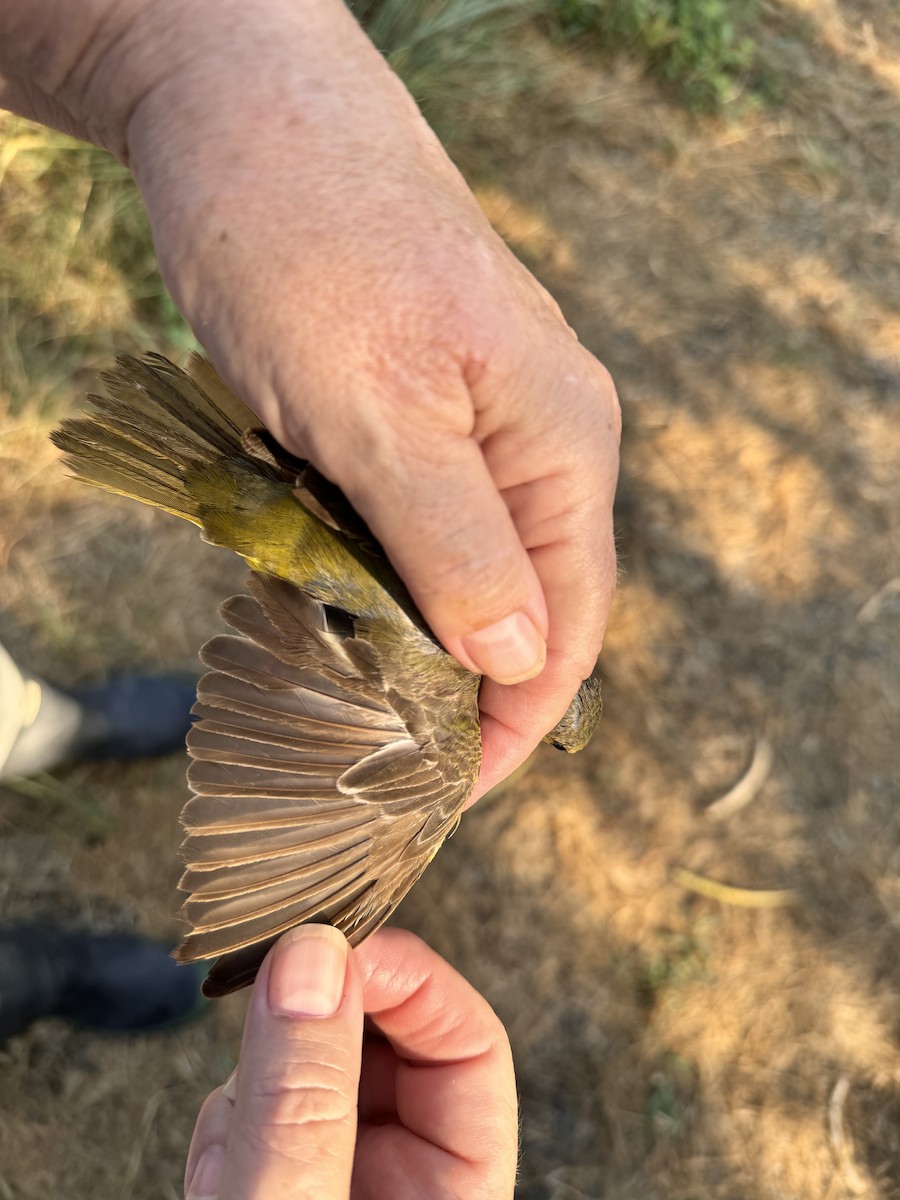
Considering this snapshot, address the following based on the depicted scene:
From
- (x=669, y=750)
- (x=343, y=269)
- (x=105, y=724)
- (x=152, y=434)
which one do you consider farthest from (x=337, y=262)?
(x=669, y=750)

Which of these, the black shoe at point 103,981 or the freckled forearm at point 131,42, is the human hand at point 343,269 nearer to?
the freckled forearm at point 131,42

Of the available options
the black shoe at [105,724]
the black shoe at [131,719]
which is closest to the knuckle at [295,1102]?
the black shoe at [105,724]

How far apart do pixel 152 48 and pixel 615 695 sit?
124 inches

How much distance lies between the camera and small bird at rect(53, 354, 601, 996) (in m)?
2.49

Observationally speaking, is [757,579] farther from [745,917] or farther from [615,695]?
[745,917]

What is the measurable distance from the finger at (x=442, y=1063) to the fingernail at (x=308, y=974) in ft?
1.71

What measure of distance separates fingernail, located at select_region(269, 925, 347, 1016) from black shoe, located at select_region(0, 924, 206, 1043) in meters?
1.86

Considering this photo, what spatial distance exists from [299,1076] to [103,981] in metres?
2.15

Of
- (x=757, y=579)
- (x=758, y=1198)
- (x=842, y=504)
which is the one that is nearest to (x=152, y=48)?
(x=757, y=579)

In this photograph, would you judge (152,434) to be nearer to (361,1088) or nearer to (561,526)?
(561,526)

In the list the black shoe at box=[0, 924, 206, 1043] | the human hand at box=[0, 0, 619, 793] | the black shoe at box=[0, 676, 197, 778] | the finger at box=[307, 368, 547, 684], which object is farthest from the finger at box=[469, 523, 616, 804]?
the black shoe at box=[0, 924, 206, 1043]

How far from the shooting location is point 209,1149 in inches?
92.7

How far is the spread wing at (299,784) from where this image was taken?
2.46m

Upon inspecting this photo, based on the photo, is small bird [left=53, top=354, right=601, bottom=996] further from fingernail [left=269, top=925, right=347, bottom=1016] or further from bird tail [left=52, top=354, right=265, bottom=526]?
fingernail [left=269, top=925, right=347, bottom=1016]
